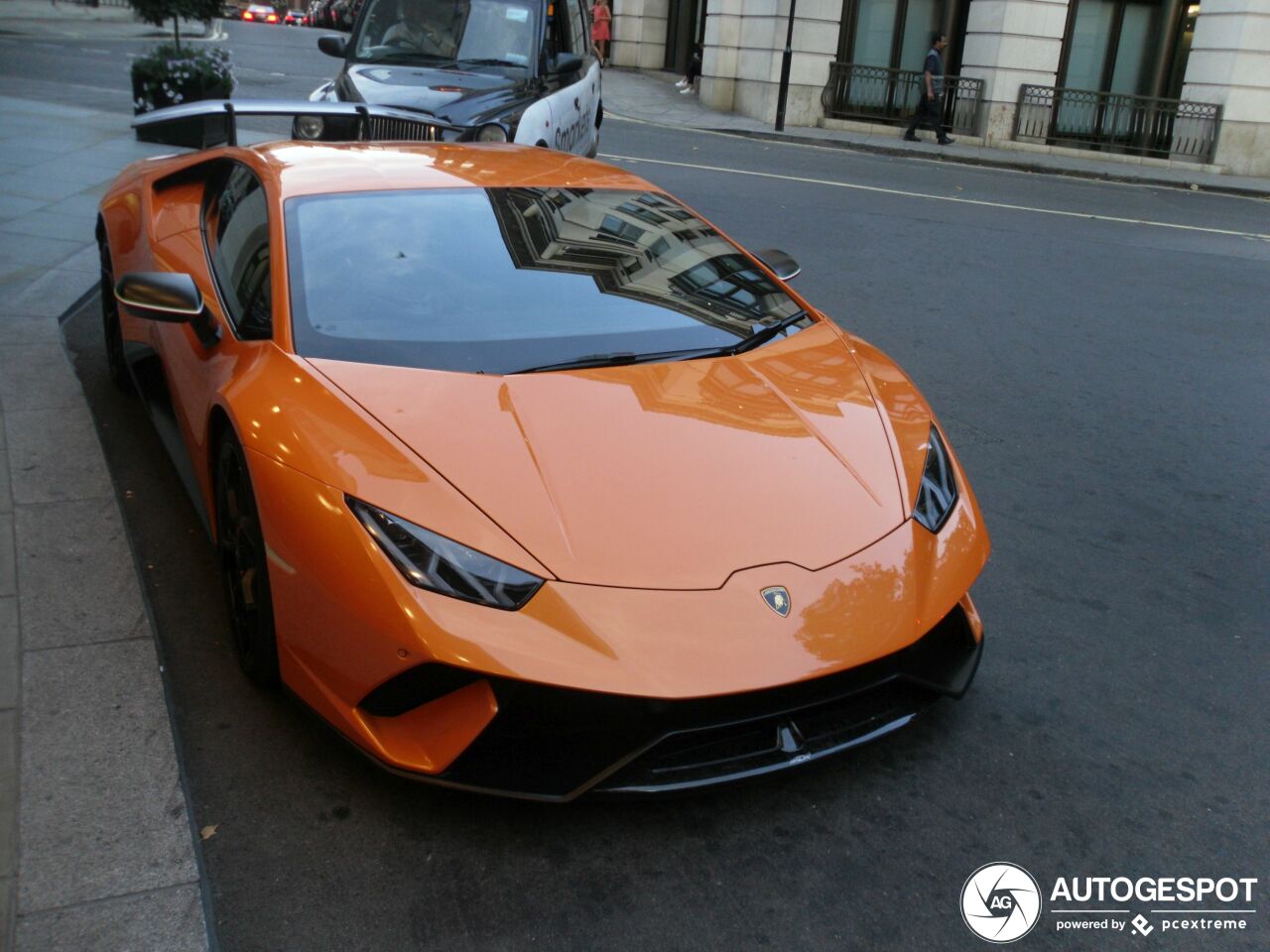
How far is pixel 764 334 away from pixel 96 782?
235cm

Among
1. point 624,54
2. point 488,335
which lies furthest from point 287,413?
point 624,54

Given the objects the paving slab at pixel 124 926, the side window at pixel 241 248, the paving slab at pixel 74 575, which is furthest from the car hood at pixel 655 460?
the paving slab at pixel 74 575

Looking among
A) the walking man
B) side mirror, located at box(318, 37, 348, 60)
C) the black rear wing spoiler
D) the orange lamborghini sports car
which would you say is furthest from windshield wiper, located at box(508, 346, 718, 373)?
the walking man

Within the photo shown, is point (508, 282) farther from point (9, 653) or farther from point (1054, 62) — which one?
point (1054, 62)

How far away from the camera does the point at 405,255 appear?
3879mm

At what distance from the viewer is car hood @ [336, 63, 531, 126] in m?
9.62

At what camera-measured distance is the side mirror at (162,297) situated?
3.83 metres

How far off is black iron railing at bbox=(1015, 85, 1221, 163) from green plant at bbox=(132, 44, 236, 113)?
14.1m

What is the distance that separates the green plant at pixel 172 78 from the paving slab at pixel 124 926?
13619mm

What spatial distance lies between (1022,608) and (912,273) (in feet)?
19.0

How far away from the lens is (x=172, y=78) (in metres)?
14.6

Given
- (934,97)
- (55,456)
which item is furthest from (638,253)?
(934,97)

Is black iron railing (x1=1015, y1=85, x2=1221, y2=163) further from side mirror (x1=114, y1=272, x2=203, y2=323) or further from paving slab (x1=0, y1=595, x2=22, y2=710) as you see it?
paving slab (x1=0, y1=595, x2=22, y2=710)

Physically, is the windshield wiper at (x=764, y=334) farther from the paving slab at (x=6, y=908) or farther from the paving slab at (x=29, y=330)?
the paving slab at (x=29, y=330)
